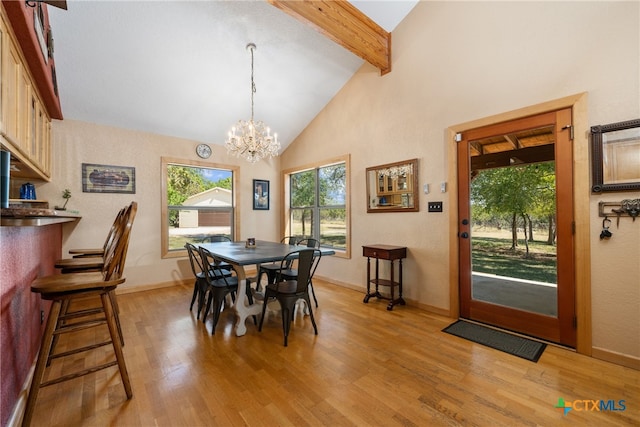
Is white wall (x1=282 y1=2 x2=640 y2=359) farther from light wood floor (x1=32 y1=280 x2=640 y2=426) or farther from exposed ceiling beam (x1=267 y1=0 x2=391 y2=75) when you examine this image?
light wood floor (x1=32 y1=280 x2=640 y2=426)

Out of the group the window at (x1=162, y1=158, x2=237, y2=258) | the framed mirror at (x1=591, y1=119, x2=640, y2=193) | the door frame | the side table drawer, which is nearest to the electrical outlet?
the side table drawer

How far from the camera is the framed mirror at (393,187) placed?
346cm

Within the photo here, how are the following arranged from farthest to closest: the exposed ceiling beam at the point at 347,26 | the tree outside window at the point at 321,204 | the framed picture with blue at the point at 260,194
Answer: the framed picture with blue at the point at 260,194 < the tree outside window at the point at 321,204 < the exposed ceiling beam at the point at 347,26

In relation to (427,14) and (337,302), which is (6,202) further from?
(427,14)

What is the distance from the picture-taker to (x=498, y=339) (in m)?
2.52

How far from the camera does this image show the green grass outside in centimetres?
254

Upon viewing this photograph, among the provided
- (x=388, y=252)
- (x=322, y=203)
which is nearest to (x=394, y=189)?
(x=388, y=252)

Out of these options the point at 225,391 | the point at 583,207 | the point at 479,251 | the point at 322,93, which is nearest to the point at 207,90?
the point at 322,93

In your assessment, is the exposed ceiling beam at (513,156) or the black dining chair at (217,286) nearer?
the exposed ceiling beam at (513,156)

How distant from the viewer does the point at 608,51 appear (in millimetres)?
2162

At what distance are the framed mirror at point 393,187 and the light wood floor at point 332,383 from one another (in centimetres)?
153

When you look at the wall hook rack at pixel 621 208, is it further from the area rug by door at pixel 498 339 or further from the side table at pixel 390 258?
the side table at pixel 390 258

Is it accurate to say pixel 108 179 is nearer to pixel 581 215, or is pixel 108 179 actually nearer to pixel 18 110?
pixel 18 110

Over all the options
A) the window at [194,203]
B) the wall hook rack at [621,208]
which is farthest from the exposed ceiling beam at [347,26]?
→ the window at [194,203]
